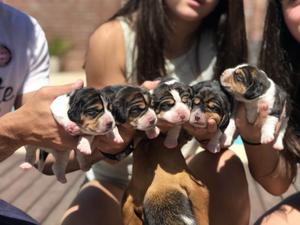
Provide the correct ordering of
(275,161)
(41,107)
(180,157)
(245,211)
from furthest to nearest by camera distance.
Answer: (245,211)
(275,161)
(180,157)
(41,107)

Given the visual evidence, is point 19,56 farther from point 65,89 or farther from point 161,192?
point 161,192

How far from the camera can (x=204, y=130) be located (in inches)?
76.2

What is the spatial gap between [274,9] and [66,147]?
3.41ft

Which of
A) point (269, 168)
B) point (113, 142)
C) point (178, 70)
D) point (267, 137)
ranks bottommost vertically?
point (269, 168)

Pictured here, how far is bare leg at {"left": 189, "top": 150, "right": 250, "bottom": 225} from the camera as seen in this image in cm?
250

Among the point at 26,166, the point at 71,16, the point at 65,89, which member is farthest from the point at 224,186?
the point at 71,16

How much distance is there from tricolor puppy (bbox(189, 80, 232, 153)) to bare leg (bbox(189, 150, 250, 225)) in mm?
588

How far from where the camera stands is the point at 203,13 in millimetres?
2605

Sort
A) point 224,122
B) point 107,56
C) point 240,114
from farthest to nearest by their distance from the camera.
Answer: point 107,56
point 240,114
point 224,122

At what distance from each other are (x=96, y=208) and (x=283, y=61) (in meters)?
0.97

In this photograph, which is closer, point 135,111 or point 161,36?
point 135,111

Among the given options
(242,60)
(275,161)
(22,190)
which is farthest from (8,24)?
(22,190)

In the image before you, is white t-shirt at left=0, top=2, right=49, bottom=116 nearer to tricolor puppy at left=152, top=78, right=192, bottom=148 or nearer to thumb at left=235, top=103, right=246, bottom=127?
tricolor puppy at left=152, top=78, right=192, bottom=148

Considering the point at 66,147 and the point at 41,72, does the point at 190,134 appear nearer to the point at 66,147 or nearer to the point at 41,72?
the point at 66,147
